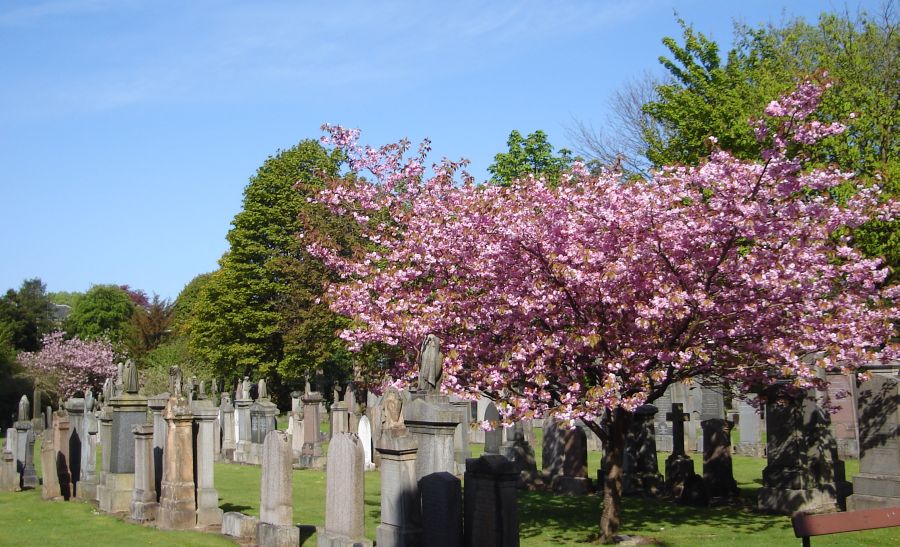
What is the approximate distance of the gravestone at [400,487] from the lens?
10297mm

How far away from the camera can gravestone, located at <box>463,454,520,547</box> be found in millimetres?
9500

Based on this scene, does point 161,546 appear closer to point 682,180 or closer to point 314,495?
point 314,495

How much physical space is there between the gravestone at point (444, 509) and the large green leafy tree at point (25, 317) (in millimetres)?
64358

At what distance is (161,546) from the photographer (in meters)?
13.3

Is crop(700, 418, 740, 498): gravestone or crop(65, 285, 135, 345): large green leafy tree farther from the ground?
crop(65, 285, 135, 345): large green leafy tree

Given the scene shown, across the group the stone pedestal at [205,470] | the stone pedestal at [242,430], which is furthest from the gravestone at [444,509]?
the stone pedestal at [242,430]

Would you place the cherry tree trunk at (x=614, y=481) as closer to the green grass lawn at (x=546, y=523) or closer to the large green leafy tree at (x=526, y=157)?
the green grass lawn at (x=546, y=523)

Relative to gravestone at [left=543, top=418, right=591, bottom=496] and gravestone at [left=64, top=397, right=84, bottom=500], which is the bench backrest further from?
gravestone at [left=64, top=397, right=84, bottom=500]

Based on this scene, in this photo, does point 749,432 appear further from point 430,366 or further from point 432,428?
point 432,428

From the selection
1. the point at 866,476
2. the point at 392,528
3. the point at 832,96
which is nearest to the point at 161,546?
the point at 392,528

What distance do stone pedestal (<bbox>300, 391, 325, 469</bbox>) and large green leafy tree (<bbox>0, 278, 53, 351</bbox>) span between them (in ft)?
148

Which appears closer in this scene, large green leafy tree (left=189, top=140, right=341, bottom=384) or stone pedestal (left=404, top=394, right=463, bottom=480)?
stone pedestal (left=404, top=394, right=463, bottom=480)

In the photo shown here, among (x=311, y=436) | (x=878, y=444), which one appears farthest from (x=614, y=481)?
(x=311, y=436)

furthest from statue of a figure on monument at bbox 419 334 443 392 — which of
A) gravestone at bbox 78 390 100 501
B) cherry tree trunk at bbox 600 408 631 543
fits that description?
gravestone at bbox 78 390 100 501
